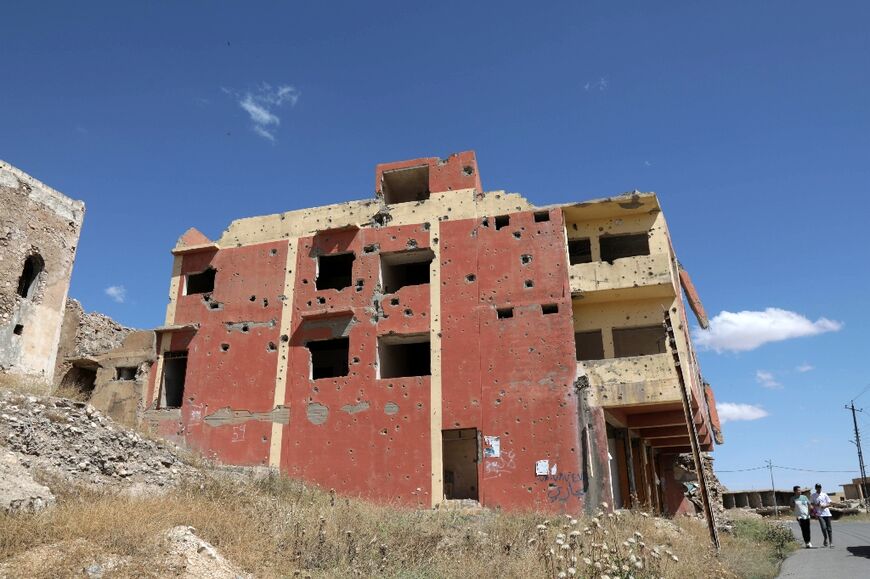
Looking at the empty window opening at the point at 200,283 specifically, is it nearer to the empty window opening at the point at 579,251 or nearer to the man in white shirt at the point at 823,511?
the empty window opening at the point at 579,251

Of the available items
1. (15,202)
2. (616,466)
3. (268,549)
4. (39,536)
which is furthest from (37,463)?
(616,466)

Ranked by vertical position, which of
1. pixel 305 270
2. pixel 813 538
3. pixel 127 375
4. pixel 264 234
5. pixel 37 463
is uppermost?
pixel 264 234

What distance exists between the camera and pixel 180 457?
15.4 m

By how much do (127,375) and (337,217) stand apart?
927 cm

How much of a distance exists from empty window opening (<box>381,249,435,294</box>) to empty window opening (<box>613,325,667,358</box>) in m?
6.75

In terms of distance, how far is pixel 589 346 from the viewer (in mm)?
21312

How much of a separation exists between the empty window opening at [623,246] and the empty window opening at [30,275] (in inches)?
685

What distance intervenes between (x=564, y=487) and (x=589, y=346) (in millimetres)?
5144

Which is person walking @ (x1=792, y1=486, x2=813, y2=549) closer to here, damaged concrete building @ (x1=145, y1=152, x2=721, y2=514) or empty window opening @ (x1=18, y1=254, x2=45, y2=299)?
damaged concrete building @ (x1=145, y1=152, x2=721, y2=514)

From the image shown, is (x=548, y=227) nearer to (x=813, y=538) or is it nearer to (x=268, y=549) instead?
(x=813, y=538)

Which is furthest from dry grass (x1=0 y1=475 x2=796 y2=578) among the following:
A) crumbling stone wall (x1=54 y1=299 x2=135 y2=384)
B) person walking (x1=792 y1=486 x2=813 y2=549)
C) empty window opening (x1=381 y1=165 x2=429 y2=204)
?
Result: crumbling stone wall (x1=54 y1=299 x2=135 y2=384)

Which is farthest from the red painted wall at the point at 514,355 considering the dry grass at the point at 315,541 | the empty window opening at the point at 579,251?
the dry grass at the point at 315,541

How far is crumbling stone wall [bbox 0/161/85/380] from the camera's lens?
714 inches

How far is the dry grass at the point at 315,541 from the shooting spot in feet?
27.2
